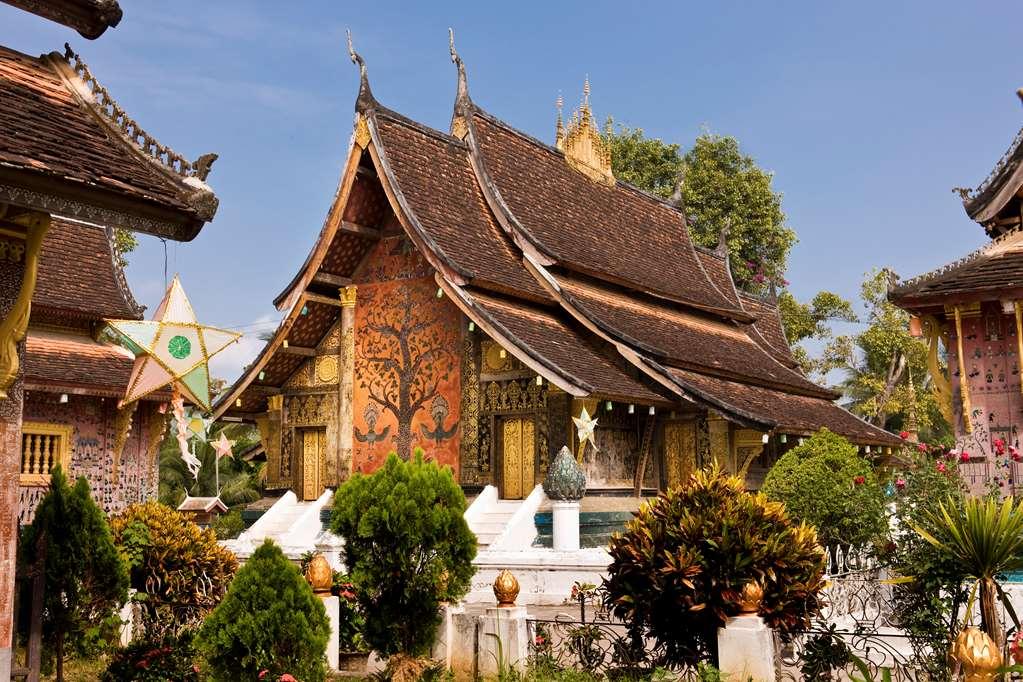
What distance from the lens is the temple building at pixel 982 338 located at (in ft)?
49.2

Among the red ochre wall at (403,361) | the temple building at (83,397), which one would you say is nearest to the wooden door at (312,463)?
the red ochre wall at (403,361)

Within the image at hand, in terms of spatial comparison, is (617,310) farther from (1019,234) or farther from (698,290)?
(1019,234)

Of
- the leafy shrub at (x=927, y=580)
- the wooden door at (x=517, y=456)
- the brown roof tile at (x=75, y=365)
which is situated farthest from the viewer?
the wooden door at (x=517, y=456)

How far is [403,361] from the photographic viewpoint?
1870cm

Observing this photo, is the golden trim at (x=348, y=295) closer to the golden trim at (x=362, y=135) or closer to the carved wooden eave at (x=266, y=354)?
the carved wooden eave at (x=266, y=354)

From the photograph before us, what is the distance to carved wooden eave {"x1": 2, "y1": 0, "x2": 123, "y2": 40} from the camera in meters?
8.01

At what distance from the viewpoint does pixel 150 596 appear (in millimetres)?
11000

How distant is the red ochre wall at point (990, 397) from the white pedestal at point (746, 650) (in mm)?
8517

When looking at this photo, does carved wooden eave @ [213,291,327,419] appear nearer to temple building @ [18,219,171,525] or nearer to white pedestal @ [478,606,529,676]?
temple building @ [18,219,171,525]

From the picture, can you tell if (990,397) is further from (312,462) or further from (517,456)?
(312,462)

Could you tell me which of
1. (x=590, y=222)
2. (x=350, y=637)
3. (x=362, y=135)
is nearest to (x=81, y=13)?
(x=350, y=637)

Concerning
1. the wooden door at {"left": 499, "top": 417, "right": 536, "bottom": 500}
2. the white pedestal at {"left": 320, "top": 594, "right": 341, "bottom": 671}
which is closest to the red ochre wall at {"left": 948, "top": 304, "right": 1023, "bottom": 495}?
the wooden door at {"left": 499, "top": 417, "right": 536, "bottom": 500}

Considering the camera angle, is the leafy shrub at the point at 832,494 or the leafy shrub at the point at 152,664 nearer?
the leafy shrub at the point at 152,664

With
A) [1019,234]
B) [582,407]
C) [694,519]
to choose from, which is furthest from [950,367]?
[694,519]
